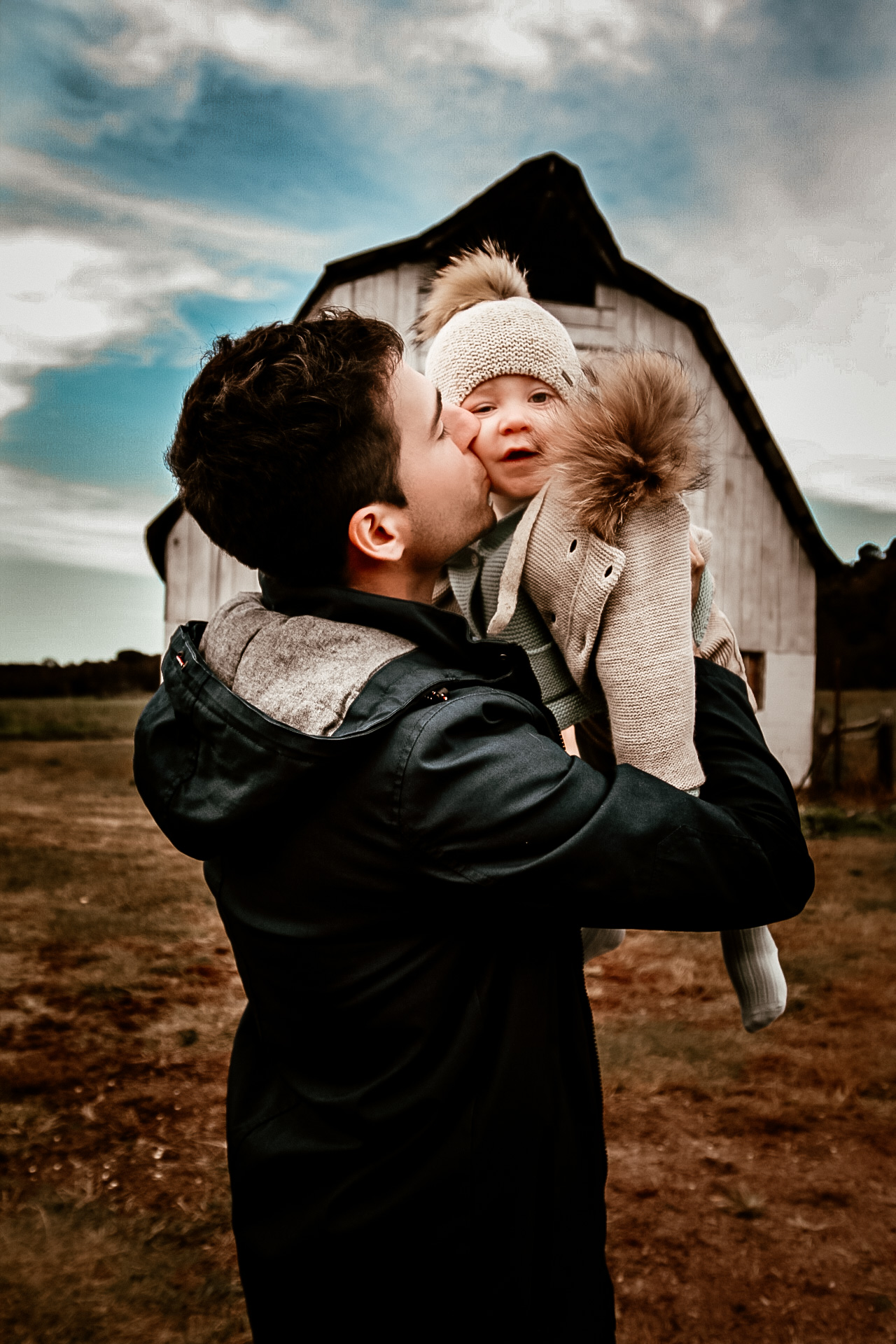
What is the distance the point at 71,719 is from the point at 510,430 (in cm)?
1121

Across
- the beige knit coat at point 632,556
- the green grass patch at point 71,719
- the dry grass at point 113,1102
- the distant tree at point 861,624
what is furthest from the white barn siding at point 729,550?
the beige knit coat at point 632,556

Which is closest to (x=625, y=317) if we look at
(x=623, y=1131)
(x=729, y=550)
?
(x=729, y=550)

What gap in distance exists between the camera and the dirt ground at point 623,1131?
258cm

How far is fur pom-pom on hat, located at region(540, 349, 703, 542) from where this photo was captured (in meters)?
1.33

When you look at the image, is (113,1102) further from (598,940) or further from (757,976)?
(757,976)

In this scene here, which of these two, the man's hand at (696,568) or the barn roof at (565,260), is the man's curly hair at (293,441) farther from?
the barn roof at (565,260)

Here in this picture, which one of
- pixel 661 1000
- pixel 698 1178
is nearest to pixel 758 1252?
pixel 698 1178

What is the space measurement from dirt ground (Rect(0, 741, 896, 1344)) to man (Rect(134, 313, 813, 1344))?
1.72 m

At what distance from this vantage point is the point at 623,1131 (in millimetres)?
3475

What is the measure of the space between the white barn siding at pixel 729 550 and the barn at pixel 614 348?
0.01 m

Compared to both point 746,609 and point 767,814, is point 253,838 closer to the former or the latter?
point 767,814

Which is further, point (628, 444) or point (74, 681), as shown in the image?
point (74, 681)

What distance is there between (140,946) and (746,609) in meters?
6.06

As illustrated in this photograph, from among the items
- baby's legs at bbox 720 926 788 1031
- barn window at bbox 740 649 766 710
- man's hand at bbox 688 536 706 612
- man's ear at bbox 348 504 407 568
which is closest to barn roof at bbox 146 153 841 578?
barn window at bbox 740 649 766 710
